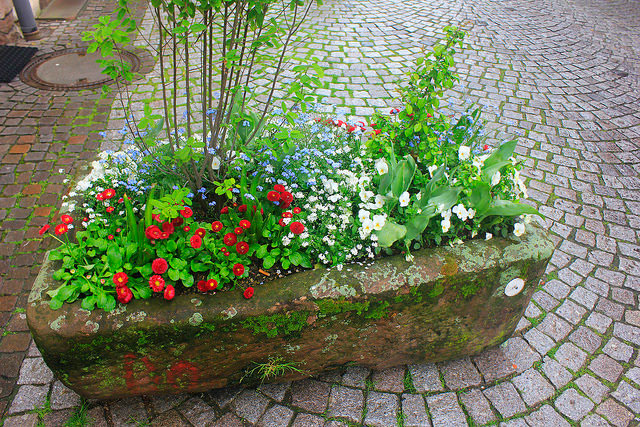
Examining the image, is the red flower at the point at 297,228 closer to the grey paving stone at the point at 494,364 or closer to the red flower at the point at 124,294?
the red flower at the point at 124,294

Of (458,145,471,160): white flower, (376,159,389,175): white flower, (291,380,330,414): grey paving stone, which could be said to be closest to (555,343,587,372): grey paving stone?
(458,145,471,160): white flower

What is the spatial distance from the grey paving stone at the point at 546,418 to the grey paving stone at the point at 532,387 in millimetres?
59

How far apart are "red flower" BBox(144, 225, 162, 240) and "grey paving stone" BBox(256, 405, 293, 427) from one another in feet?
3.69

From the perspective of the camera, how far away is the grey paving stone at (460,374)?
105 inches

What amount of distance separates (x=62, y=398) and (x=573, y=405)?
283 cm

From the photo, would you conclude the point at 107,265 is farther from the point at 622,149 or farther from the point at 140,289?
the point at 622,149

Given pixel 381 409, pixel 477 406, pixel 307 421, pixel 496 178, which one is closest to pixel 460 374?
pixel 477 406

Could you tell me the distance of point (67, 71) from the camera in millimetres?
5617

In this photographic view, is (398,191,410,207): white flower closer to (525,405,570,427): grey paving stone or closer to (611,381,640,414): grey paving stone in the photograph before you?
(525,405,570,427): grey paving stone

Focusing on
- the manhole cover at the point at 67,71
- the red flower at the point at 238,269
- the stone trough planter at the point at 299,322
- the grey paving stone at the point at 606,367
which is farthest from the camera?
the manhole cover at the point at 67,71

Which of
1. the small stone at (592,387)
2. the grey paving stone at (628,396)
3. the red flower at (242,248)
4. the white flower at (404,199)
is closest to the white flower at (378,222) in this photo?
the white flower at (404,199)

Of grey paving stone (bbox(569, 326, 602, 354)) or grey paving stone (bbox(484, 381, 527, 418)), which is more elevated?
grey paving stone (bbox(569, 326, 602, 354))

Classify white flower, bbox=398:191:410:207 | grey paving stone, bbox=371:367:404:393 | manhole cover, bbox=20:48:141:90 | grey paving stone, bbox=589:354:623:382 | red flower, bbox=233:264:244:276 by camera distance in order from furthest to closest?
manhole cover, bbox=20:48:141:90, grey paving stone, bbox=589:354:623:382, grey paving stone, bbox=371:367:404:393, white flower, bbox=398:191:410:207, red flower, bbox=233:264:244:276

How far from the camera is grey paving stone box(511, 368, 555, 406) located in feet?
8.55
